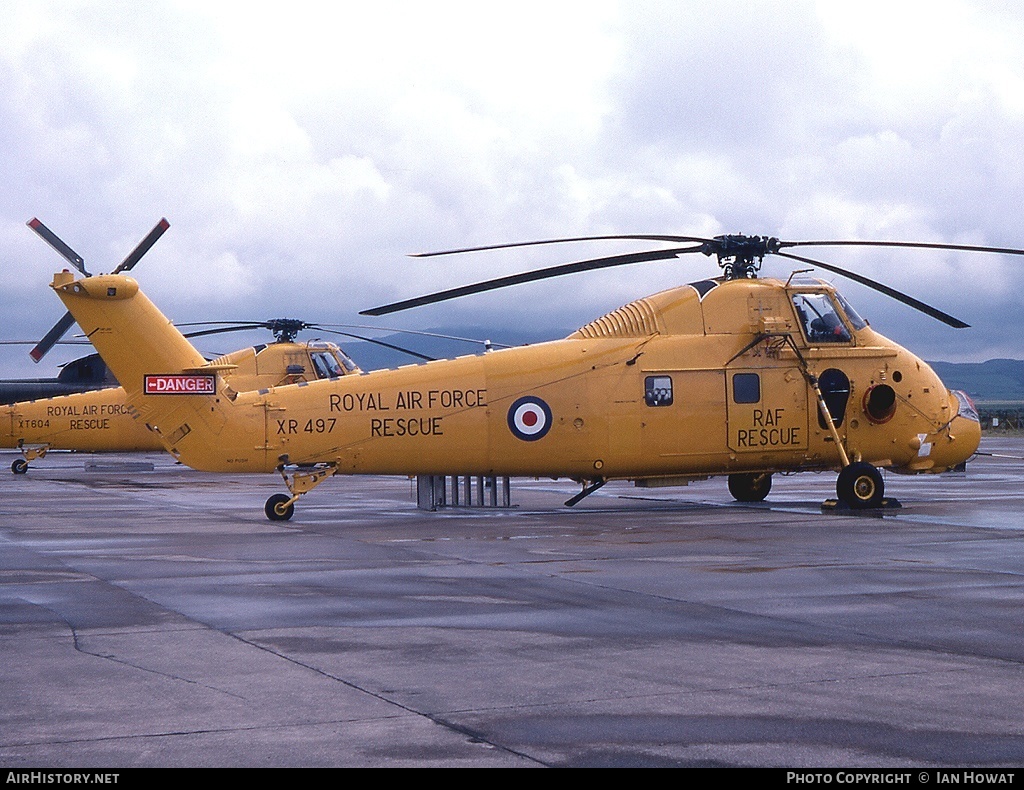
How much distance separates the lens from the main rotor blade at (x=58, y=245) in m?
20.4

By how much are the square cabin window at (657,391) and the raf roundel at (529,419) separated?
1726mm

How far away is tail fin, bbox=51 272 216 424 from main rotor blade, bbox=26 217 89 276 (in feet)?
0.76

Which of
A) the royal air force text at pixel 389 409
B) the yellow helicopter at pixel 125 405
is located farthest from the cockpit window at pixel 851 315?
the yellow helicopter at pixel 125 405

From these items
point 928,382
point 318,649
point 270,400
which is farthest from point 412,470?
point 318,649

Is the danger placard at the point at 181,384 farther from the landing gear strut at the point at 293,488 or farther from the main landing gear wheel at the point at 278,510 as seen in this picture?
the main landing gear wheel at the point at 278,510

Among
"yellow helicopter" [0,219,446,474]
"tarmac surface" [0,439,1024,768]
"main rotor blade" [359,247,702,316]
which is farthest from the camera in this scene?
"yellow helicopter" [0,219,446,474]

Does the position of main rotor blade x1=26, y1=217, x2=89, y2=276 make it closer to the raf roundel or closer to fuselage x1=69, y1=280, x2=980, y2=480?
fuselage x1=69, y1=280, x2=980, y2=480

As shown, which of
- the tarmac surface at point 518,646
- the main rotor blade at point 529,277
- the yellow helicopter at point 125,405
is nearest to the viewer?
the tarmac surface at point 518,646

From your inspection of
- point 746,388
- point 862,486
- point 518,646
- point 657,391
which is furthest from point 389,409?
point 518,646

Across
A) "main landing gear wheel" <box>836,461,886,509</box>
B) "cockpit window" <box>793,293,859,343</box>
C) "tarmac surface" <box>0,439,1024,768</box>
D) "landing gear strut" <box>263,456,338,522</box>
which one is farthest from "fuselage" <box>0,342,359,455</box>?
"tarmac surface" <box>0,439,1024,768</box>

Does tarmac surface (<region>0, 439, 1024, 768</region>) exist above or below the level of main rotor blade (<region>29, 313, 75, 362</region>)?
below

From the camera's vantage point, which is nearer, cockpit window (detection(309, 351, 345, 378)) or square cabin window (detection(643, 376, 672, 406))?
square cabin window (detection(643, 376, 672, 406))

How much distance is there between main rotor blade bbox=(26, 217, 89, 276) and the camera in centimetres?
2042

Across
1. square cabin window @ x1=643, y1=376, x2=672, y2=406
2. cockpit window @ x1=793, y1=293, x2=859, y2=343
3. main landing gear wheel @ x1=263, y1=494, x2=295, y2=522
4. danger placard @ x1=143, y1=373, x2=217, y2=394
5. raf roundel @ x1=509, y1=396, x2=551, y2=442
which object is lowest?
main landing gear wheel @ x1=263, y1=494, x2=295, y2=522
